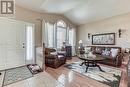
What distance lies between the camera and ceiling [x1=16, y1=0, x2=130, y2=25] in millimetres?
5964

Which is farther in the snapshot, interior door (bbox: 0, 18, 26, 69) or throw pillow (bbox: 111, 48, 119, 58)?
throw pillow (bbox: 111, 48, 119, 58)

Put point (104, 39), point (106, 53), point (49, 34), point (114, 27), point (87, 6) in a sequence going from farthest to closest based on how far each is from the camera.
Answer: point (49, 34) < point (104, 39) < point (114, 27) < point (87, 6) < point (106, 53)

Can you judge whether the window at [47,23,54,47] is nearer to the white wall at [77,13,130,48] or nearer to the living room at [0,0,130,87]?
the living room at [0,0,130,87]

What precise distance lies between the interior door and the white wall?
488cm

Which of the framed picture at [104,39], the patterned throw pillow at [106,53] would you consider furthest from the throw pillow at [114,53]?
the framed picture at [104,39]

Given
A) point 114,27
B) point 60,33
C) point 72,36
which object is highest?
point 114,27

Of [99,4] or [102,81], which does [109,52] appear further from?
[102,81]

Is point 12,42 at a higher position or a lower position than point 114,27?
lower

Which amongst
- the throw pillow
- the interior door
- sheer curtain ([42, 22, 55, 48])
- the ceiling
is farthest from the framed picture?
the interior door

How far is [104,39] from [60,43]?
3209mm

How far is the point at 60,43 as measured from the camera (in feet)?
30.1

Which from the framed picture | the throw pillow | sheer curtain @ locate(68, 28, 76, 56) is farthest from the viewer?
sheer curtain @ locate(68, 28, 76, 56)

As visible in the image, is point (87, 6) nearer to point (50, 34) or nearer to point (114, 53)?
point (114, 53)

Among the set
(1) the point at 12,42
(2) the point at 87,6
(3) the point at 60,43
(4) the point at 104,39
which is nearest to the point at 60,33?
(3) the point at 60,43
